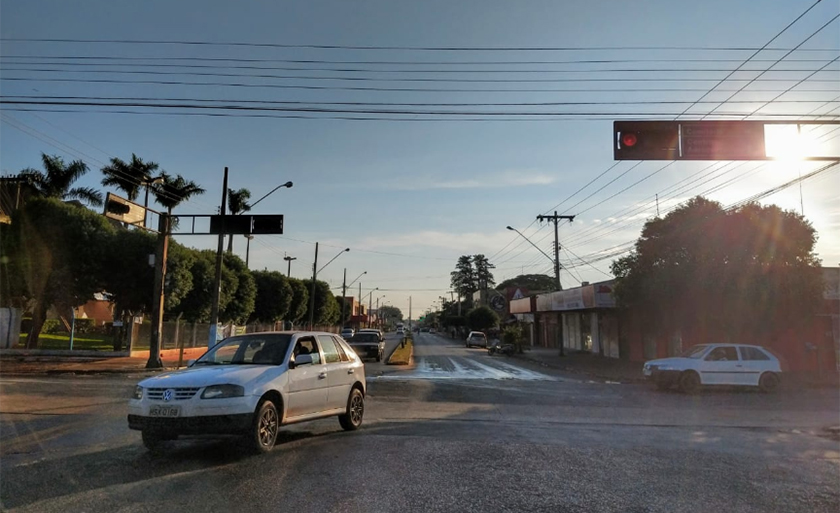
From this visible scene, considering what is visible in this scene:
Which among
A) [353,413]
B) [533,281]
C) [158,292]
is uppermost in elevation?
[533,281]

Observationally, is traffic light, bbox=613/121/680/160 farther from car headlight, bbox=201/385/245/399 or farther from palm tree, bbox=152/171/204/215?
palm tree, bbox=152/171/204/215

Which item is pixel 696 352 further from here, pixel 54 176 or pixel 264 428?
pixel 54 176

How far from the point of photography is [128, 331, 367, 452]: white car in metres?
7.19

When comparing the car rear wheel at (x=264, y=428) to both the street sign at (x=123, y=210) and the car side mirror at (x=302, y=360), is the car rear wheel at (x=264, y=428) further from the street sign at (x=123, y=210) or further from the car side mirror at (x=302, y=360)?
the street sign at (x=123, y=210)

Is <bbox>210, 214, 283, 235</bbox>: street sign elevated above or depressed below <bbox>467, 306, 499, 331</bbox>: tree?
above

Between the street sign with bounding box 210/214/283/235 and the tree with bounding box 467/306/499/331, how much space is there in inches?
2407

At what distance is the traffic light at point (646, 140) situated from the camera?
1146 centimetres

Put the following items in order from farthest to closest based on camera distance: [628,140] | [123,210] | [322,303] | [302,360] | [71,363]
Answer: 1. [322,303]
2. [71,363]
3. [123,210]
4. [628,140]
5. [302,360]

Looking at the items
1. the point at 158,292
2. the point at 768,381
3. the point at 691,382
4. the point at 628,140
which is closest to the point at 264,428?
the point at 628,140

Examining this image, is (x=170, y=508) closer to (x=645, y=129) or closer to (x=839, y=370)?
(x=645, y=129)

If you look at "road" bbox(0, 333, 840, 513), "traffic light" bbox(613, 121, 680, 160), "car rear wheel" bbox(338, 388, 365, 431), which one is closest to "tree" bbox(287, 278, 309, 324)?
"road" bbox(0, 333, 840, 513)

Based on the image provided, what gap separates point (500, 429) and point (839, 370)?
2424 centimetres

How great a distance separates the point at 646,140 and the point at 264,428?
853 cm

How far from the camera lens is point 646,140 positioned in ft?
37.8
